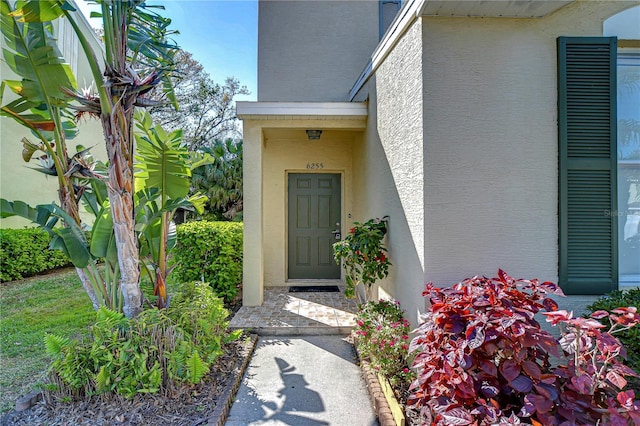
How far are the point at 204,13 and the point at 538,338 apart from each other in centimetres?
874

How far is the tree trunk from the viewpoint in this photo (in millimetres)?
3008

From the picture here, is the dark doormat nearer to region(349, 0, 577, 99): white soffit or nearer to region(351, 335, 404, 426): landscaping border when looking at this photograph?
region(351, 335, 404, 426): landscaping border

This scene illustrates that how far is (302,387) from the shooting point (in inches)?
127

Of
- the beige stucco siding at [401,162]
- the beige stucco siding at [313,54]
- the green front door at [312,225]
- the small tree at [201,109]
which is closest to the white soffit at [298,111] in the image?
the beige stucco siding at [401,162]

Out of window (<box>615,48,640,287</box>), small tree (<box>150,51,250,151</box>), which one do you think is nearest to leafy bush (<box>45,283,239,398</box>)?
window (<box>615,48,640,287</box>)

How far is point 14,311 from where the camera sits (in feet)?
17.4

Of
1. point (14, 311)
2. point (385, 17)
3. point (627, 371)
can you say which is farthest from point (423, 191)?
point (14, 311)

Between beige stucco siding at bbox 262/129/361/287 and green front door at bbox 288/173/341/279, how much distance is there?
0.18 metres

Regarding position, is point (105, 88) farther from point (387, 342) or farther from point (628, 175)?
point (628, 175)

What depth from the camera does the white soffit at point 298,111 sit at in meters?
5.25

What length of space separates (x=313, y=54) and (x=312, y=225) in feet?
13.8

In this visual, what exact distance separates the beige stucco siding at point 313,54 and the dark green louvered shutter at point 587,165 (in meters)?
5.11

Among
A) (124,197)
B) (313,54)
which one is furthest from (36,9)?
(313,54)

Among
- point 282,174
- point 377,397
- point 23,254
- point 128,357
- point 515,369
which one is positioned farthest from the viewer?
point 23,254
